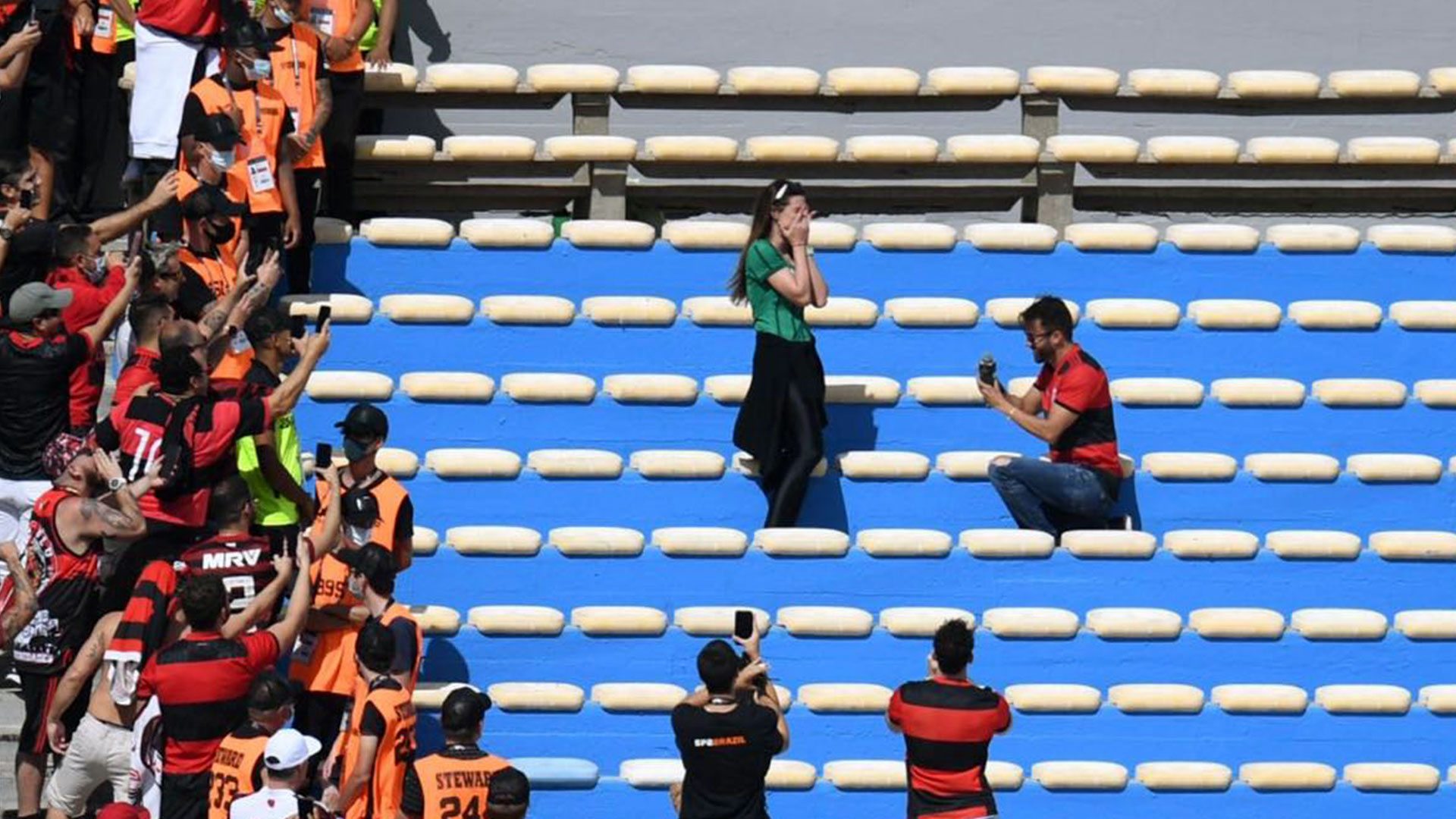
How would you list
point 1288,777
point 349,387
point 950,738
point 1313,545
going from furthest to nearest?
point 349,387
point 1313,545
point 1288,777
point 950,738

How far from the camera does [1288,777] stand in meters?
11.1

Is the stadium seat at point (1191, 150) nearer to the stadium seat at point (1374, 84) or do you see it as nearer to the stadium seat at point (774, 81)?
the stadium seat at point (1374, 84)

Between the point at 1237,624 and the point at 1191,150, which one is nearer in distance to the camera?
the point at 1237,624

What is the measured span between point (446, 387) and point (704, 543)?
1539 millimetres

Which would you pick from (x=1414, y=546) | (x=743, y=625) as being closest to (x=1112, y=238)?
(x=1414, y=546)

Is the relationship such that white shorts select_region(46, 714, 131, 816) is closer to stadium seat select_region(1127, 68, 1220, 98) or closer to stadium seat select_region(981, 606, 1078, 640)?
stadium seat select_region(981, 606, 1078, 640)

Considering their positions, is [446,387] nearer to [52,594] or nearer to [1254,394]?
[52,594]

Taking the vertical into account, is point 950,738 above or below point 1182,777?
below

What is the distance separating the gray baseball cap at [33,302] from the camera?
1092 cm

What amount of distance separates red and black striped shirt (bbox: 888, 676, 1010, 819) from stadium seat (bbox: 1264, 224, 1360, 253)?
14.8ft

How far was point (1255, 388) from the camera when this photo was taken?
41.4ft

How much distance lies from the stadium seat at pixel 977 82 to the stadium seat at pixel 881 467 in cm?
247

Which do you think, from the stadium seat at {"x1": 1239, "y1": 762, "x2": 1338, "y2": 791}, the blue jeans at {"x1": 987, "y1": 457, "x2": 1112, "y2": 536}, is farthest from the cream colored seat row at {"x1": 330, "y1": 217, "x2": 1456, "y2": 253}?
the stadium seat at {"x1": 1239, "y1": 762, "x2": 1338, "y2": 791}

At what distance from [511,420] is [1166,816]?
3392 millimetres
